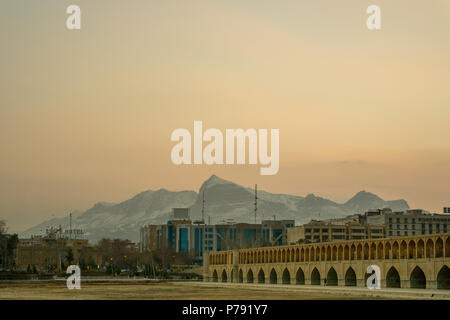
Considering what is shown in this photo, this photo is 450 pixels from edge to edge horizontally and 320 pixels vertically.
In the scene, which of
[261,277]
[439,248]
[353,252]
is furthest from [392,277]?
[261,277]

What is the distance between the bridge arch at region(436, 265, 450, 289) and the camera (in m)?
77.2

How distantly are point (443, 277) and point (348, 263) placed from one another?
69.7ft

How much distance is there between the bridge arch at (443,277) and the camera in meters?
77.2

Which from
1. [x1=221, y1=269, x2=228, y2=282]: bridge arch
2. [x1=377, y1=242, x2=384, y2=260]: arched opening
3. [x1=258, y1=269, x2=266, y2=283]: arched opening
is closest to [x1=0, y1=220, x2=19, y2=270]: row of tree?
[x1=221, y1=269, x2=228, y2=282]: bridge arch

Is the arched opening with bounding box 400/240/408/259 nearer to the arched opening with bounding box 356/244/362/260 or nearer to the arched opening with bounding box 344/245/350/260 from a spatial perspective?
the arched opening with bounding box 356/244/362/260

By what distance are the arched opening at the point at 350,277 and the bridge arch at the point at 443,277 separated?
22.2 metres

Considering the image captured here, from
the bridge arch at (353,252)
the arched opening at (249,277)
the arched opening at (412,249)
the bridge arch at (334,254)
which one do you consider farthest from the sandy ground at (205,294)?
the arched opening at (249,277)

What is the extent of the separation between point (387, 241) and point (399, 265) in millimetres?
6639

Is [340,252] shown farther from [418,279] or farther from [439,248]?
[439,248]

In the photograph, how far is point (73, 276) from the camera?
14662 cm
